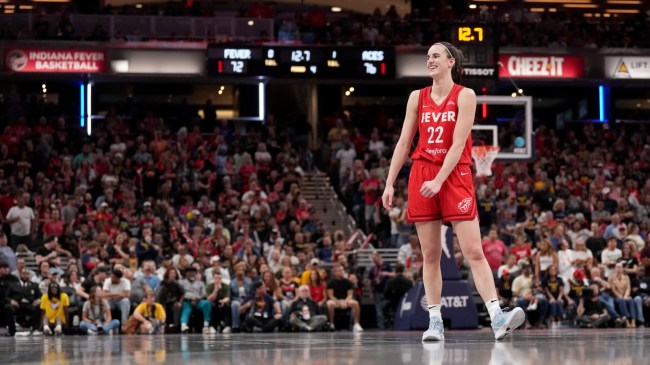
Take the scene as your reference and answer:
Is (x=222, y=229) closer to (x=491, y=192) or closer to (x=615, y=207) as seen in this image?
(x=491, y=192)

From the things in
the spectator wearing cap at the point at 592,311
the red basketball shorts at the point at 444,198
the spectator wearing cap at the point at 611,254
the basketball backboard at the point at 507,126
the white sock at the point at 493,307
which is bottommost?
the spectator wearing cap at the point at 592,311

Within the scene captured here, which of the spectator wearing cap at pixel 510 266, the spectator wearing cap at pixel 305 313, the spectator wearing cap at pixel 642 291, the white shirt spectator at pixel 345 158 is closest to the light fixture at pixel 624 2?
the white shirt spectator at pixel 345 158

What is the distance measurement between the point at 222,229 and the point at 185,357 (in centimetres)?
1691

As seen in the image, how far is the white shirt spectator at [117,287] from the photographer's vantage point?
19.5 m

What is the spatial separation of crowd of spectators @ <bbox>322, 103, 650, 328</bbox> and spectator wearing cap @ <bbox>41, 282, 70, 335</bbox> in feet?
21.8

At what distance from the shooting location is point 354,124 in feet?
115

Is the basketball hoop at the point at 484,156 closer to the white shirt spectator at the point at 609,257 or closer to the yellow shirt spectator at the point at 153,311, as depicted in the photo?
the white shirt spectator at the point at 609,257

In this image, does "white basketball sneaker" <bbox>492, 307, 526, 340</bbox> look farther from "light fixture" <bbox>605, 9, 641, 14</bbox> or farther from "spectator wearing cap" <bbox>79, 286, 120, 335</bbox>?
"light fixture" <bbox>605, 9, 641, 14</bbox>

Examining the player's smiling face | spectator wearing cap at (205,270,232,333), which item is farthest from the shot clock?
the player's smiling face

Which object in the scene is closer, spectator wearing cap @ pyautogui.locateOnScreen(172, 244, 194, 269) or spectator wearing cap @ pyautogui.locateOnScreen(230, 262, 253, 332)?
spectator wearing cap @ pyautogui.locateOnScreen(230, 262, 253, 332)

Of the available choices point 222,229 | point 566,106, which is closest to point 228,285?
point 222,229

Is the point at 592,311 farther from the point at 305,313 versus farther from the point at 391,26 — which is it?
the point at 391,26

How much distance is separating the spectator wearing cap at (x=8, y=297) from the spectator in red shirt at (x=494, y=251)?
8782 millimetres

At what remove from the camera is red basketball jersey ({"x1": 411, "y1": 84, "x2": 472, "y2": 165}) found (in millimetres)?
8422
